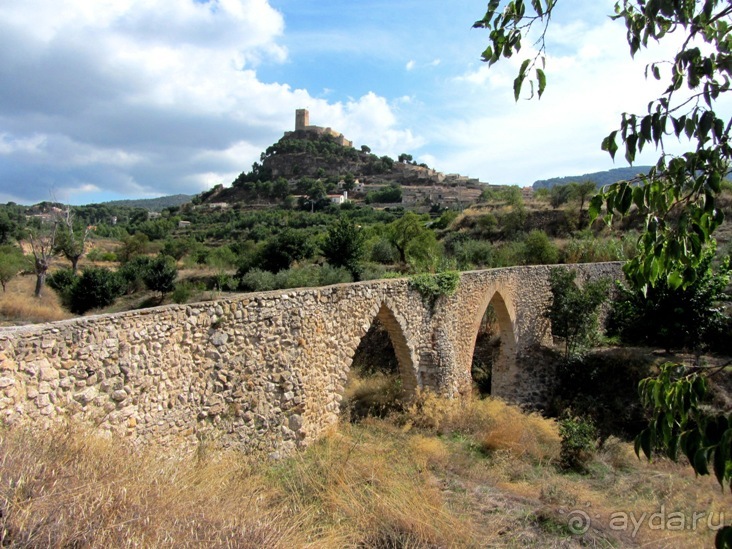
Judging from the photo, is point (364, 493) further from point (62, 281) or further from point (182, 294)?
point (62, 281)

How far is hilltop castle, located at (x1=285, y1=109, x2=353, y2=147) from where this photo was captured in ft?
366

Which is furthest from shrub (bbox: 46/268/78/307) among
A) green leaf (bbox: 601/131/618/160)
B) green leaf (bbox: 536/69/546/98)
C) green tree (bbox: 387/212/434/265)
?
green leaf (bbox: 601/131/618/160)

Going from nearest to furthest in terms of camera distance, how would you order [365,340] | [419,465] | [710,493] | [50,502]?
[50,502] < [419,465] < [710,493] < [365,340]

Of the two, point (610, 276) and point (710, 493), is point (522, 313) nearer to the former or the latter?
point (610, 276)

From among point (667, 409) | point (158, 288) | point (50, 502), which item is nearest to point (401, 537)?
point (50, 502)

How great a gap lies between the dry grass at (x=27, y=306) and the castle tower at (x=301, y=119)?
3651 inches

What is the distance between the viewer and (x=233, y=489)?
4.36 meters

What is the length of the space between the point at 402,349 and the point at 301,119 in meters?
114

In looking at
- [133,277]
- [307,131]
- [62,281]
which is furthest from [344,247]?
[307,131]

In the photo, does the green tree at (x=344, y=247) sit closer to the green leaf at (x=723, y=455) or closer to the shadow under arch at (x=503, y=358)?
the shadow under arch at (x=503, y=358)

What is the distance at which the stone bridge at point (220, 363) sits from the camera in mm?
4398

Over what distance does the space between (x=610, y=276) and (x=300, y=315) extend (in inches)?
623

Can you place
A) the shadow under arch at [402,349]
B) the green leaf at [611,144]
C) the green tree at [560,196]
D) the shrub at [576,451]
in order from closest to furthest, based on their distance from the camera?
the green leaf at [611,144] < the shrub at [576,451] < the shadow under arch at [402,349] < the green tree at [560,196]

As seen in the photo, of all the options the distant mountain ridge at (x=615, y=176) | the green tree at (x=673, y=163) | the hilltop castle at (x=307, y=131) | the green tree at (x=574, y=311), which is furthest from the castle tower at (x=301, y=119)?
the green tree at (x=673, y=163)
